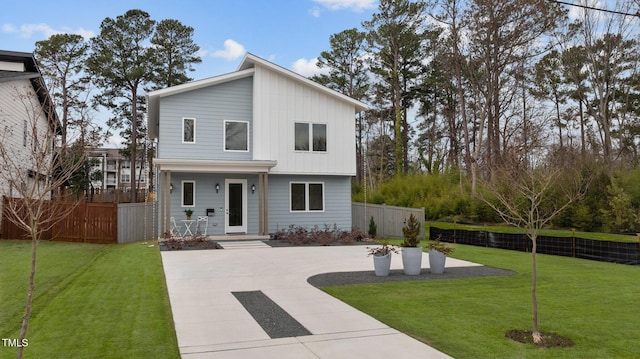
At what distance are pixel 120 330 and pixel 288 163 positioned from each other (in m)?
12.1

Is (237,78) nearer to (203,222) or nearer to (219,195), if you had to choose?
(219,195)

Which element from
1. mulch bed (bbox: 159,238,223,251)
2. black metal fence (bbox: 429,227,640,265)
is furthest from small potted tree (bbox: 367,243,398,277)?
black metal fence (bbox: 429,227,640,265)

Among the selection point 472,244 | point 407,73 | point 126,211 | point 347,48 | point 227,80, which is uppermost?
point 347,48

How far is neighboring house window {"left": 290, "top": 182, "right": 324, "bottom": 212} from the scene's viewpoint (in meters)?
17.1

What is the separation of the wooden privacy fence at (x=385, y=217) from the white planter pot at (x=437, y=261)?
803 centimetres

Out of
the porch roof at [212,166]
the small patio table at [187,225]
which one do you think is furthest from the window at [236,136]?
the small patio table at [187,225]

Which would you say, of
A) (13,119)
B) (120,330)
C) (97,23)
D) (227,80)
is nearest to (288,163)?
(227,80)

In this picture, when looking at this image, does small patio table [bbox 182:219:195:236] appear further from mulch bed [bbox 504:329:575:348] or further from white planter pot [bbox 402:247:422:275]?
mulch bed [bbox 504:329:575:348]

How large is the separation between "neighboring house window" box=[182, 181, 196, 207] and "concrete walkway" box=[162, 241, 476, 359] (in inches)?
207

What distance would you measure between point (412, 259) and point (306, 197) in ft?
29.9

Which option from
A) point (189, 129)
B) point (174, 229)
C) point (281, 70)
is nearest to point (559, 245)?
point (281, 70)

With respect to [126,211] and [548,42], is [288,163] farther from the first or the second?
[548,42]

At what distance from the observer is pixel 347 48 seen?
31.3 metres

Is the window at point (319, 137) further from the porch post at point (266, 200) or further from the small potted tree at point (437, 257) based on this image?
the small potted tree at point (437, 257)
